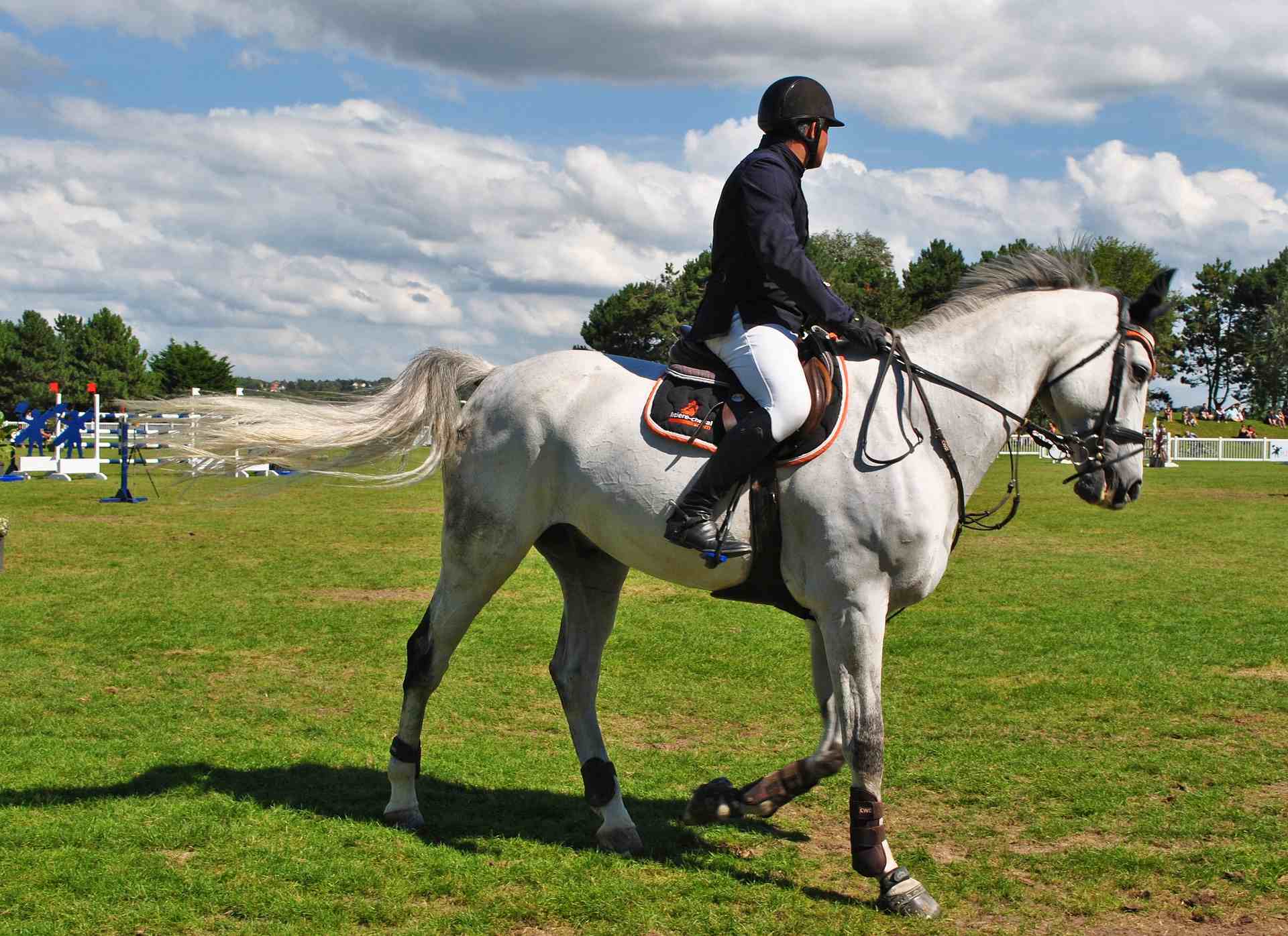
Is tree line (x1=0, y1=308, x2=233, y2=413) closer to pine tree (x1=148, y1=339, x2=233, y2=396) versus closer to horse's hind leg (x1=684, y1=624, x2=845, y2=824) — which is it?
pine tree (x1=148, y1=339, x2=233, y2=396)

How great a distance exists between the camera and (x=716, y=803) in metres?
5.51

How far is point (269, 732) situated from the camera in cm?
739

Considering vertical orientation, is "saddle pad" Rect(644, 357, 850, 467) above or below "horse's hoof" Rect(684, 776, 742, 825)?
above

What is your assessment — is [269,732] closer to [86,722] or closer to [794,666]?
[86,722]

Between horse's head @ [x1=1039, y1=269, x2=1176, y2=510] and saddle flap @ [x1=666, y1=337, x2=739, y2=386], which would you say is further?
saddle flap @ [x1=666, y1=337, x2=739, y2=386]

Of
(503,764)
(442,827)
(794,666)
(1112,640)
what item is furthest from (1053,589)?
(442,827)

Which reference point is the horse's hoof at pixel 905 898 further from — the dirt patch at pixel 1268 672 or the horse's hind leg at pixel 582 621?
the dirt patch at pixel 1268 672

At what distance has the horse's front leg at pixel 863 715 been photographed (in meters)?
4.76

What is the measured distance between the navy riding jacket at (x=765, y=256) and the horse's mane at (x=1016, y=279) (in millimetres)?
712

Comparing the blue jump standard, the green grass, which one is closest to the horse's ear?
the blue jump standard

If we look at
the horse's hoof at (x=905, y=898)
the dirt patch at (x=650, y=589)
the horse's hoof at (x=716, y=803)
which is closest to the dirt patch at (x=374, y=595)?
the dirt patch at (x=650, y=589)

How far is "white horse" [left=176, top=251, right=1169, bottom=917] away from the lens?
4855 millimetres

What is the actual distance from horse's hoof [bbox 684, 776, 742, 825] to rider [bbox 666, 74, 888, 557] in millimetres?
1289

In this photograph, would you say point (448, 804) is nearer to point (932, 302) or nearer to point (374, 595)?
point (374, 595)
